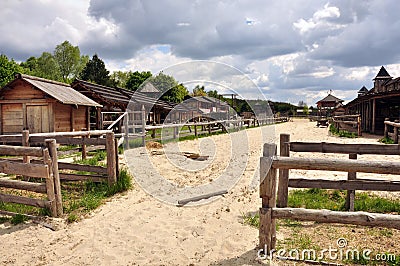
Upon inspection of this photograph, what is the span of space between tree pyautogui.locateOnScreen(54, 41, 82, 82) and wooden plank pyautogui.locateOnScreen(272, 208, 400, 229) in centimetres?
6235

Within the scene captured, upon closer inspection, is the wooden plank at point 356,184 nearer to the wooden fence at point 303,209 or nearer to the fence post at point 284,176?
the fence post at point 284,176

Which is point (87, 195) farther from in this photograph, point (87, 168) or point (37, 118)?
point (37, 118)

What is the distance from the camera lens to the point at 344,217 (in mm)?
3529

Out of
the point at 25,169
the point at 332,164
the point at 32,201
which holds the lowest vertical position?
→ the point at 32,201

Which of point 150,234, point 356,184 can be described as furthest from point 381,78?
point 150,234

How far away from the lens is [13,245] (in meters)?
4.30

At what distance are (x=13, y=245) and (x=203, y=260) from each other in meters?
2.69

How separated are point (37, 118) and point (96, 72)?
37876mm

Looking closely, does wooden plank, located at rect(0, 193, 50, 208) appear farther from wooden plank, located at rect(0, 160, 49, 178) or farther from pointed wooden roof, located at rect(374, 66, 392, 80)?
pointed wooden roof, located at rect(374, 66, 392, 80)

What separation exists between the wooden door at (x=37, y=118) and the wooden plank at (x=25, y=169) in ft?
35.4

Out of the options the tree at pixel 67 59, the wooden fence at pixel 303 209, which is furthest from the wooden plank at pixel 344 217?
the tree at pixel 67 59

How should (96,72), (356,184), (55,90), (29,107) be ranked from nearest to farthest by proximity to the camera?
(356,184) < (29,107) < (55,90) < (96,72)

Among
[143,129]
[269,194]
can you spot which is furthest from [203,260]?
[143,129]

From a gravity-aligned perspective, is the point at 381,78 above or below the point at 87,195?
above
